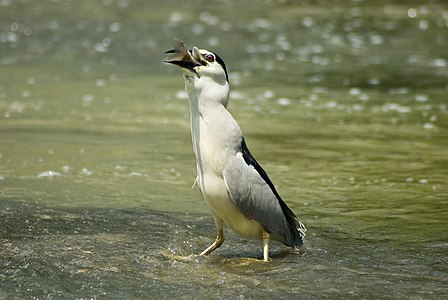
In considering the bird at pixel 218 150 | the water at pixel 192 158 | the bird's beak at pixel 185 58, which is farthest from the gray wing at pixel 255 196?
the bird's beak at pixel 185 58

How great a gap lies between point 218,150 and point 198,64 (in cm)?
53

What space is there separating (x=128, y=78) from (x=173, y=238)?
7591mm

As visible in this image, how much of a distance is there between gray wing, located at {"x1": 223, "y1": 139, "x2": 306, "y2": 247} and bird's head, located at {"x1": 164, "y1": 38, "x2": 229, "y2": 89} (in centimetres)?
44

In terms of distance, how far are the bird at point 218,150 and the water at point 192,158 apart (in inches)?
15.2

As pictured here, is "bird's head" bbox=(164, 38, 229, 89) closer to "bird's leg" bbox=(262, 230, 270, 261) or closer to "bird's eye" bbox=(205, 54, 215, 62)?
"bird's eye" bbox=(205, 54, 215, 62)

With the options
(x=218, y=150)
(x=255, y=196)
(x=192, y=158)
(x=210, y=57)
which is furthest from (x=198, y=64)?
(x=192, y=158)

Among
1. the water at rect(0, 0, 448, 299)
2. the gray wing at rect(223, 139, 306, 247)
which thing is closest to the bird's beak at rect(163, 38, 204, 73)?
the gray wing at rect(223, 139, 306, 247)

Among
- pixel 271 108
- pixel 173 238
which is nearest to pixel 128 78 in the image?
pixel 271 108

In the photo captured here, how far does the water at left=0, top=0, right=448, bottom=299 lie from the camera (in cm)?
559

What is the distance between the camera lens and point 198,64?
18.4 ft

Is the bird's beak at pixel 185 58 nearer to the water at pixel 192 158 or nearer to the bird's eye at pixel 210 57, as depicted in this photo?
the bird's eye at pixel 210 57

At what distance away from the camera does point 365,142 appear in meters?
9.89

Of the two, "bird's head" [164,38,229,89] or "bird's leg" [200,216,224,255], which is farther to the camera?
"bird's leg" [200,216,224,255]

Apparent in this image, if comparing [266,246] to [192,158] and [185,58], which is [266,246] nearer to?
[185,58]
